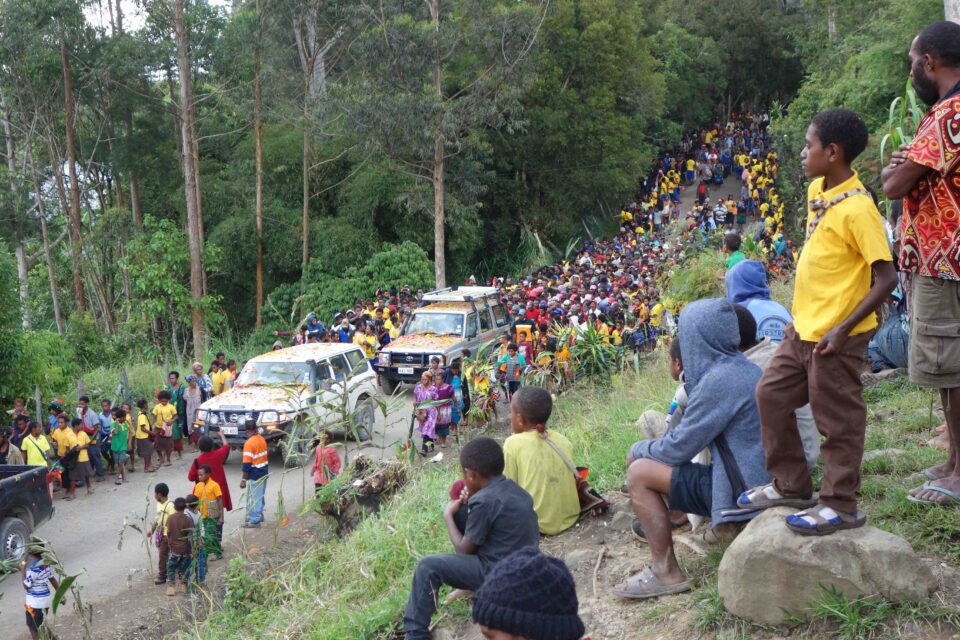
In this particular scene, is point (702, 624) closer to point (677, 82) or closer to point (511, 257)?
point (511, 257)

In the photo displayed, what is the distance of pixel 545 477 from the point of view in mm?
6066

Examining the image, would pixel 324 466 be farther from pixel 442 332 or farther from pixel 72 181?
pixel 72 181

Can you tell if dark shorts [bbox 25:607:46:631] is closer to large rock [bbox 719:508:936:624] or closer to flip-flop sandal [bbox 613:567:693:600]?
flip-flop sandal [bbox 613:567:693:600]

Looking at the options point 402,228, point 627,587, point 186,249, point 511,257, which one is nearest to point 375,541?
point 627,587

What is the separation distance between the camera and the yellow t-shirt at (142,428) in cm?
1388

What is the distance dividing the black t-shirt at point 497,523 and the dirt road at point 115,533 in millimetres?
4367

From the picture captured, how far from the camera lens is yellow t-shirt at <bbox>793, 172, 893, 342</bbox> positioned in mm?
3889

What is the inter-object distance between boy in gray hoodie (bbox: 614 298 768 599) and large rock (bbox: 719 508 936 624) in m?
0.46

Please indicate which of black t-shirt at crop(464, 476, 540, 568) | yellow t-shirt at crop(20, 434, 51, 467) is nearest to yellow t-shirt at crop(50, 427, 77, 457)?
yellow t-shirt at crop(20, 434, 51, 467)

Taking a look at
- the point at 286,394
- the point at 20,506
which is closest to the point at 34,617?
the point at 20,506

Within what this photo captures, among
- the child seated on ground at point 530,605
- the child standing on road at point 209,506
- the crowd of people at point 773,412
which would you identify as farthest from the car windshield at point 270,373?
the child seated on ground at point 530,605

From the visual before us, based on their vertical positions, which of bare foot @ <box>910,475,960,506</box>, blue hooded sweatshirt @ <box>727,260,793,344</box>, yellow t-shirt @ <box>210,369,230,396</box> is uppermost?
blue hooded sweatshirt @ <box>727,260,793,344</box>

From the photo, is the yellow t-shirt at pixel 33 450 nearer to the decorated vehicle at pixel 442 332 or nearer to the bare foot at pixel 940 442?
the decorated vehicle at pixel 442 332

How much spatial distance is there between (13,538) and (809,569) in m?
8.89
